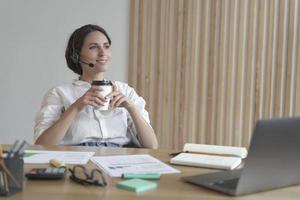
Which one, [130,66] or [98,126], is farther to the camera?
[130,66]

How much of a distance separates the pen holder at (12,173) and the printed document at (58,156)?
13.3 inches

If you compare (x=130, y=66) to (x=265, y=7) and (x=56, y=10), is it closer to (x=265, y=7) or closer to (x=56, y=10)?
(x=56, y=10)

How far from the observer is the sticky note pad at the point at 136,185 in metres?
1.08

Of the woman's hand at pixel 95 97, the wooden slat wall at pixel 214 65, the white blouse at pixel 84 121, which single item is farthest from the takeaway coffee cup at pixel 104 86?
the wooden slat wall at pixel 214 65

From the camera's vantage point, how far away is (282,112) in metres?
3.04

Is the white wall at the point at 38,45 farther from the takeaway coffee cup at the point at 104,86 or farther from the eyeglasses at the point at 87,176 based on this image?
the eyeglasses at the point at 87,176

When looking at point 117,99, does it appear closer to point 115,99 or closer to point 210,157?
point 115,99

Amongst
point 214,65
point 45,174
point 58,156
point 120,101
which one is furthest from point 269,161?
point 214,65

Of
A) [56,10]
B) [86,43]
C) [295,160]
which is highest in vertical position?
[56,10]

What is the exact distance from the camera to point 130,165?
1.33 m

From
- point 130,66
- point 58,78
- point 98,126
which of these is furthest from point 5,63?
point 98,126

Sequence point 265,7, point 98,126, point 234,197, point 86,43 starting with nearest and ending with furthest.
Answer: point 234,197
point 98,126
point 86,43
point 265,7

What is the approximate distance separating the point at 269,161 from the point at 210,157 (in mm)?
428

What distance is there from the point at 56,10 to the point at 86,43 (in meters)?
1.10
